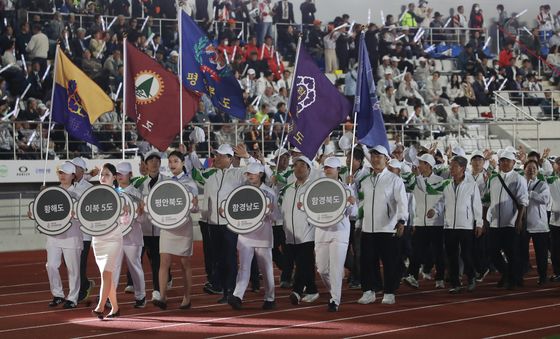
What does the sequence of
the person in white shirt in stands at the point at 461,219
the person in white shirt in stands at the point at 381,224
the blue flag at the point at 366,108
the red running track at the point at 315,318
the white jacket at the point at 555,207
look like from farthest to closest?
the white jacket at the point at 555,207 < the blue flag at the point at 366,108 < the person in white shirt in stands at the point at 461,219 < the person in white shirt in stands at the point at 381,224 < the red running track at the point at 315,318

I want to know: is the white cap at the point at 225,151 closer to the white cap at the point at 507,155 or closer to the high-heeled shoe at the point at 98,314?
the high-heeled shoe at the point at 98,314

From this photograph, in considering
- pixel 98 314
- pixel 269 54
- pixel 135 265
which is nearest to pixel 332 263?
pixel 135 265

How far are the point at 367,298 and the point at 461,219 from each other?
5.95 feet

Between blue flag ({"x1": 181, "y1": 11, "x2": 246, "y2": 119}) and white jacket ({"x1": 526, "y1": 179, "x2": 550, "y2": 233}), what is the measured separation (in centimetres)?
379

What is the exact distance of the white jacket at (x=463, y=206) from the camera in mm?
13617

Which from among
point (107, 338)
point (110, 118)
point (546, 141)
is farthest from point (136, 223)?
point (546, 141)

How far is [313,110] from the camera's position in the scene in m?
14.0

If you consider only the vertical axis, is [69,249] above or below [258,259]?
above

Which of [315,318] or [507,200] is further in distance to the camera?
[507,200]

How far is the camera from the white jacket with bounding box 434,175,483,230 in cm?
1362

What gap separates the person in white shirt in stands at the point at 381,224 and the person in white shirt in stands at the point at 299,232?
0.58 meters

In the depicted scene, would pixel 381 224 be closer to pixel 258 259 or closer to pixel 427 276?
pixel 258 259

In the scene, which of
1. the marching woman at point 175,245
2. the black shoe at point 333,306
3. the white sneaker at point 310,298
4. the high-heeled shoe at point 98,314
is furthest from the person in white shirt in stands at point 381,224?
the high-heeled shoe at point 98,314

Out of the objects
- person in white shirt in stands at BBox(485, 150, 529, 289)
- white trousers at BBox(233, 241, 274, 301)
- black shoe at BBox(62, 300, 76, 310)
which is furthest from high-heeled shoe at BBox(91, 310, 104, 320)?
person in white shirt in stands at BBox(485, 150, 529, 289)
